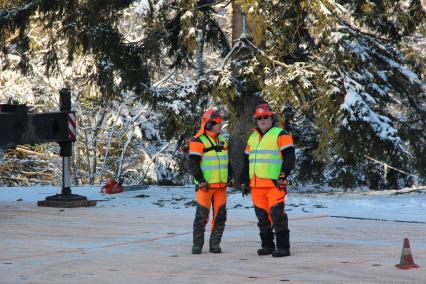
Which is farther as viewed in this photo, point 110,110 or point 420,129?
point 110,110

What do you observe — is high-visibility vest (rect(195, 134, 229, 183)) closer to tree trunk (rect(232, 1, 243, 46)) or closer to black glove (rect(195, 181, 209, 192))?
black glove (rect(195, 181, 209, 192))

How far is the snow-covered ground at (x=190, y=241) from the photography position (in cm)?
912

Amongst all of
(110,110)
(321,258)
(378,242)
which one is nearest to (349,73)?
(378,242)

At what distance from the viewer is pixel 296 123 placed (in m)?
22.3

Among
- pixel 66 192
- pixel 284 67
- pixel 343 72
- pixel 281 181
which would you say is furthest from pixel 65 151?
pixel 281 181

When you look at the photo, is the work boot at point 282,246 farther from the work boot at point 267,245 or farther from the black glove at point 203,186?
the black glove at point 203,186

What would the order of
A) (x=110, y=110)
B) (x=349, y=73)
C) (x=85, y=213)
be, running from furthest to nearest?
1. (x=110, y=110)
2. (x=349, y=73)
3. (x=85, y=213)

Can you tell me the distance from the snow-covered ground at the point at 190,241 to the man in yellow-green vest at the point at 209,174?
0.27m

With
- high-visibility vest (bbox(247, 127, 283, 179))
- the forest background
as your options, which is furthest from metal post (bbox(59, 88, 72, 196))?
high-visibility vest (bbox(247, 127, 283, 179))

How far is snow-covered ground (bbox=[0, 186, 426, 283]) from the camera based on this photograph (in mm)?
9125

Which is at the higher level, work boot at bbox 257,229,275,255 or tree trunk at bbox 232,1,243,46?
tree trunk at bbox 232,1,243,46

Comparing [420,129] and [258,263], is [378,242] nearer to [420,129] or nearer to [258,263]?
[258,263]

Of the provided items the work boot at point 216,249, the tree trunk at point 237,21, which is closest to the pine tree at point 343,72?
the tree trunk at point 237,21

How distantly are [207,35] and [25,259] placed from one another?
39.5 feet
